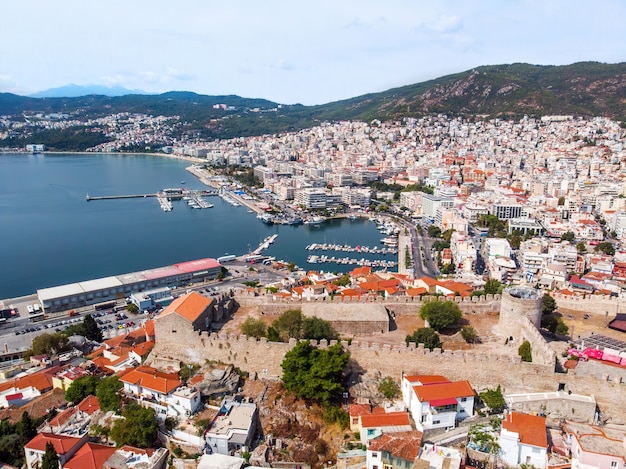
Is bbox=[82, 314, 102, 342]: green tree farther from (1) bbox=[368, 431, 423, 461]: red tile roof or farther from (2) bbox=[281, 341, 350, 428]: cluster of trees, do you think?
(1) bbox=[368, 431, 423, 461]: red tile roof

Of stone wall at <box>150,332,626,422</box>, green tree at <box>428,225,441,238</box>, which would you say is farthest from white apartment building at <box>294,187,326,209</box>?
stone wall at <box>150,332,626,422</box>

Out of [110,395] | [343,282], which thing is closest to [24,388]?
[110,395]

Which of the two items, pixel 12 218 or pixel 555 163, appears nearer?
pixel 12 218

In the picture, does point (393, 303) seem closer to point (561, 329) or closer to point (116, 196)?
point (561, 329)

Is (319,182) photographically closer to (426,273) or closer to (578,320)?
(426,273)


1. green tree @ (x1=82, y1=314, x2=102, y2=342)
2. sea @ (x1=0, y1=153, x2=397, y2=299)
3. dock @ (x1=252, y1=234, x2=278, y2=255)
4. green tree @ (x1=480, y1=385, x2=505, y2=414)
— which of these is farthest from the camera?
dock @ (x1=252, y1=234, x2=278, y2=255)

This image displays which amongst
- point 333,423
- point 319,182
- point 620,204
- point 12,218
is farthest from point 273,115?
point 333,423
